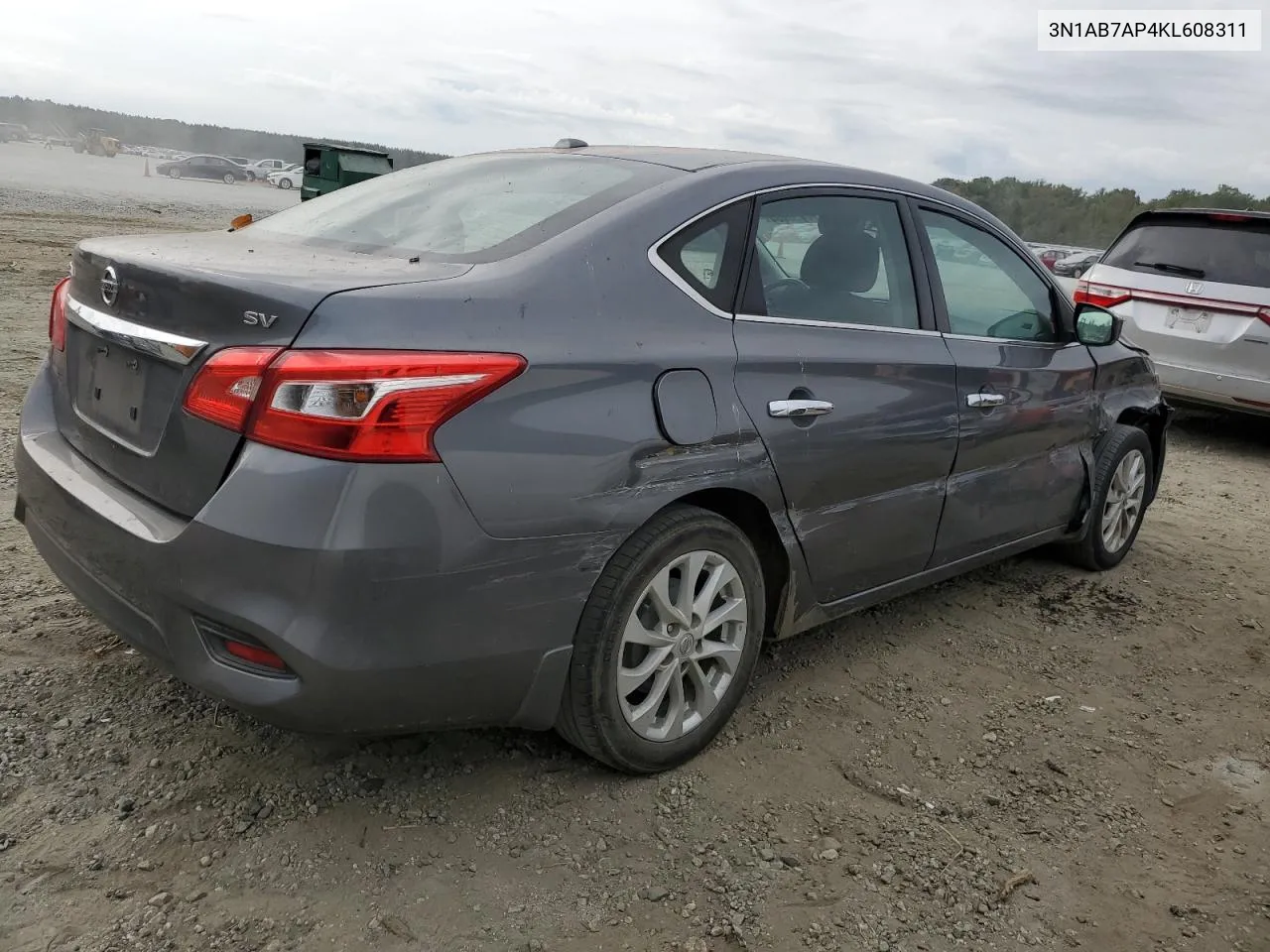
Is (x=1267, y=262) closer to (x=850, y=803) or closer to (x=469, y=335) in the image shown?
(x=850, y=803)

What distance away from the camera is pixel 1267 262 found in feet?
23.4

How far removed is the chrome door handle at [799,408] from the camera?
2750mm

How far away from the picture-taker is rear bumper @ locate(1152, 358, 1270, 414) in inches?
279

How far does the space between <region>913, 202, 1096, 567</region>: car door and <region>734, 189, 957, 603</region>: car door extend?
0.12 metres

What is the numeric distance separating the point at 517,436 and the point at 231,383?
0.58m

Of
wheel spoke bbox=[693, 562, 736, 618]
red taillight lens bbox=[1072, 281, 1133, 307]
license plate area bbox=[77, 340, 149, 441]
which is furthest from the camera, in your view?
red taillight lens bbox=[1072, 281, 1133, 307]

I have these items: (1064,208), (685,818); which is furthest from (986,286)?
(1064,208)

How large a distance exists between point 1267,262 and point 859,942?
673 cm

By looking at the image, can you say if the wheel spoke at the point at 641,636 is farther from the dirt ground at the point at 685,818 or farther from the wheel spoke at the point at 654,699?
the dirt ground at the point at 685,818

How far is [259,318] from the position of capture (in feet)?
6.82

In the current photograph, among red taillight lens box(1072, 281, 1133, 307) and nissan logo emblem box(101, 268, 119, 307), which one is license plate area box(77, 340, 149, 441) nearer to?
nissan logo emblem box(101, 268, 119, 307)

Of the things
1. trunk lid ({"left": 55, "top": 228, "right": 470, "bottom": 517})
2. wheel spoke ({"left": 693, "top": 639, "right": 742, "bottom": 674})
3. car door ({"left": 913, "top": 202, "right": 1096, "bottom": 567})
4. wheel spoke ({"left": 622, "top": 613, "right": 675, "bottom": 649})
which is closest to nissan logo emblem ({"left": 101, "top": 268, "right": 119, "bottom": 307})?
trunk lid ({"left": 55, "top": 228, "right": 470, "bottom": 517})

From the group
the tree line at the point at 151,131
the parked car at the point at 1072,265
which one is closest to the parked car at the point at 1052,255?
the parked car at the point at 1072,265

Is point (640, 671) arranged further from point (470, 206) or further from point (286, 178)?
point (286, 178)
